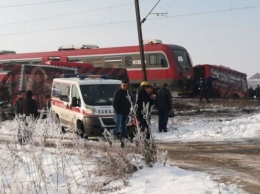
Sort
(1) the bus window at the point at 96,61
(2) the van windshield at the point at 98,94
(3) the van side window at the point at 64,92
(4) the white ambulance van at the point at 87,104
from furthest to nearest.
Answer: (1) the bus window at the point at 96,61, (3) the van side window at the point at 64,92, (2) the van windshield at the point at 98,94, (4) the white ambulance van at the point at 87,104

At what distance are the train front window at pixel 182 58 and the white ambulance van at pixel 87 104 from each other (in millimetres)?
11317

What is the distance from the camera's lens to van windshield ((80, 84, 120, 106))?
14.3 meters

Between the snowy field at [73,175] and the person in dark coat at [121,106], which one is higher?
the person in dark coat at [121,106]

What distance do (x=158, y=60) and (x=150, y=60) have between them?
0.51 m

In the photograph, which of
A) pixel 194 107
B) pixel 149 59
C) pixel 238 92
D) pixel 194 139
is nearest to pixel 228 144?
pixel 194 139

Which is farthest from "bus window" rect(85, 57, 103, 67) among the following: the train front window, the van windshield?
the van windshield

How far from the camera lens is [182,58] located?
27234 mm

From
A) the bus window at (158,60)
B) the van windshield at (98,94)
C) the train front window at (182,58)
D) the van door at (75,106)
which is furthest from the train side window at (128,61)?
the van windshield at (98,94)

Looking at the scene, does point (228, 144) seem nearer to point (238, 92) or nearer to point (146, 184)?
point (146, 184)

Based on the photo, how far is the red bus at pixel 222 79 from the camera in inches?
1161

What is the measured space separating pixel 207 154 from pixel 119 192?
4070mm

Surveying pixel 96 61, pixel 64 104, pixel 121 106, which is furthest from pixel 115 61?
pixel 121 106

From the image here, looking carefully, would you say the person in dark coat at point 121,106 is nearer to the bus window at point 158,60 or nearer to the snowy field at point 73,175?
the snowy field at point 73,175

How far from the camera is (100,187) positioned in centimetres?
752
